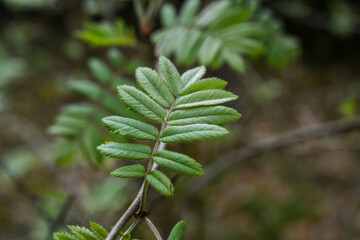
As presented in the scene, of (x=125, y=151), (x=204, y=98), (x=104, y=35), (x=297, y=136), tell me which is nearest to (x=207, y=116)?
(x=204, y=98)

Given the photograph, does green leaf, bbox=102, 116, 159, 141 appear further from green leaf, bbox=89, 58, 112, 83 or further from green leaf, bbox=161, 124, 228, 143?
green leaf, bbox=89, 58, 112, 83

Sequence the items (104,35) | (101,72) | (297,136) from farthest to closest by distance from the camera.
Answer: (297,136), (101,72), (104,35)

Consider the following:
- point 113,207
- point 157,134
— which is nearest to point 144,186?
point 157,134

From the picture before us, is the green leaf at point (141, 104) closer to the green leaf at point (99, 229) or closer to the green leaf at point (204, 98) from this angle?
the green leaf at point (204, 98)

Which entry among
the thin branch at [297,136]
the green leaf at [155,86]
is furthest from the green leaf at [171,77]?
the thin branch at [297,136]

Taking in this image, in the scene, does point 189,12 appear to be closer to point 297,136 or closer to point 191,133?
point 191,133

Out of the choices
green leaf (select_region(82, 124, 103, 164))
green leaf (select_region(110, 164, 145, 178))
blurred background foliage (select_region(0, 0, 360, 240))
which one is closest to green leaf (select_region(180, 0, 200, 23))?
blurred background foliage (select_region(0, 0, 360, 240))
